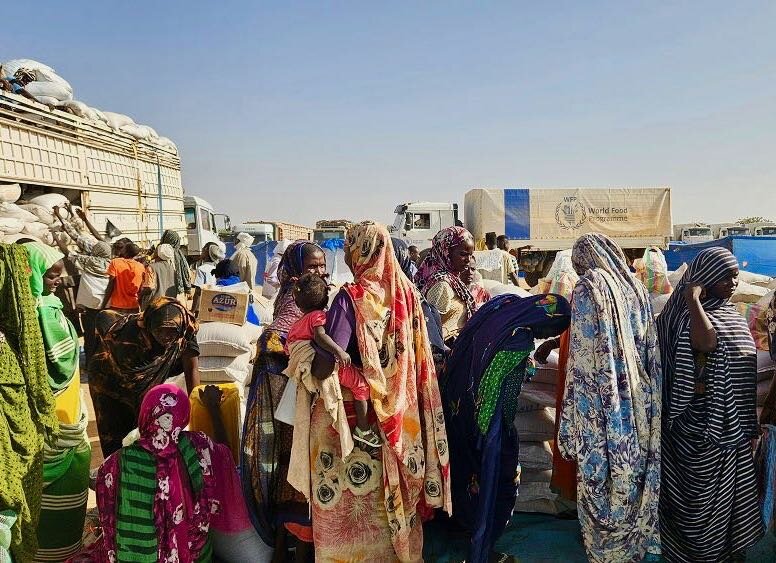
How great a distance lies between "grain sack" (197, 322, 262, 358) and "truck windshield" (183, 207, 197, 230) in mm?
11457

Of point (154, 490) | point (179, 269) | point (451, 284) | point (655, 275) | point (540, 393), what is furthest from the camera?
point (179, 269)

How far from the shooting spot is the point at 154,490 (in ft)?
7.13

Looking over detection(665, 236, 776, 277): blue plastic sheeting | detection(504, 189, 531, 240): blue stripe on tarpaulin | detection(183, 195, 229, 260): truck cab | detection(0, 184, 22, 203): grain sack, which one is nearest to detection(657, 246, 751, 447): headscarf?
detection(0, 184, 22, 203): grain sack

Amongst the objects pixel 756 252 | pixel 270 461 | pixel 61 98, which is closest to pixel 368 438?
pixel 270 461

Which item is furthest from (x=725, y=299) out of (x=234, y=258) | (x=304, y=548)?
(x=234, y=258)

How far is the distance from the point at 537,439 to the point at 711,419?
1.13 meters

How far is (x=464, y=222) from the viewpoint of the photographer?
1758 cm

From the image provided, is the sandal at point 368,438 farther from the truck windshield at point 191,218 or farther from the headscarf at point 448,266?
the truck windshield at point 191,218

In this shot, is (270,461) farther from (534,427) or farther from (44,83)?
(44,83)

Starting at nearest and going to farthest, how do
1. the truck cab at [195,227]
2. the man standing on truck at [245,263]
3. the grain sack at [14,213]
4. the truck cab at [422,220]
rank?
the grain sack at [14,213], the man standing on truck at [245,263], the truck cab at [195,227], the truck cab at [422,220]

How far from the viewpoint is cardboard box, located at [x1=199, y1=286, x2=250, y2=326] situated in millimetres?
4781

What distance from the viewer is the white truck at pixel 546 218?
1588cm

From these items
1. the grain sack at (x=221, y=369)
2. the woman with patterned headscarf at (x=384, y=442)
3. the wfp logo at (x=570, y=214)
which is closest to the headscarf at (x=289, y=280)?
the woman with patterned headscarf at (x=384, y=442)

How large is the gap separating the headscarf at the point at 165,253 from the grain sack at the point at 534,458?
16.4 ft
